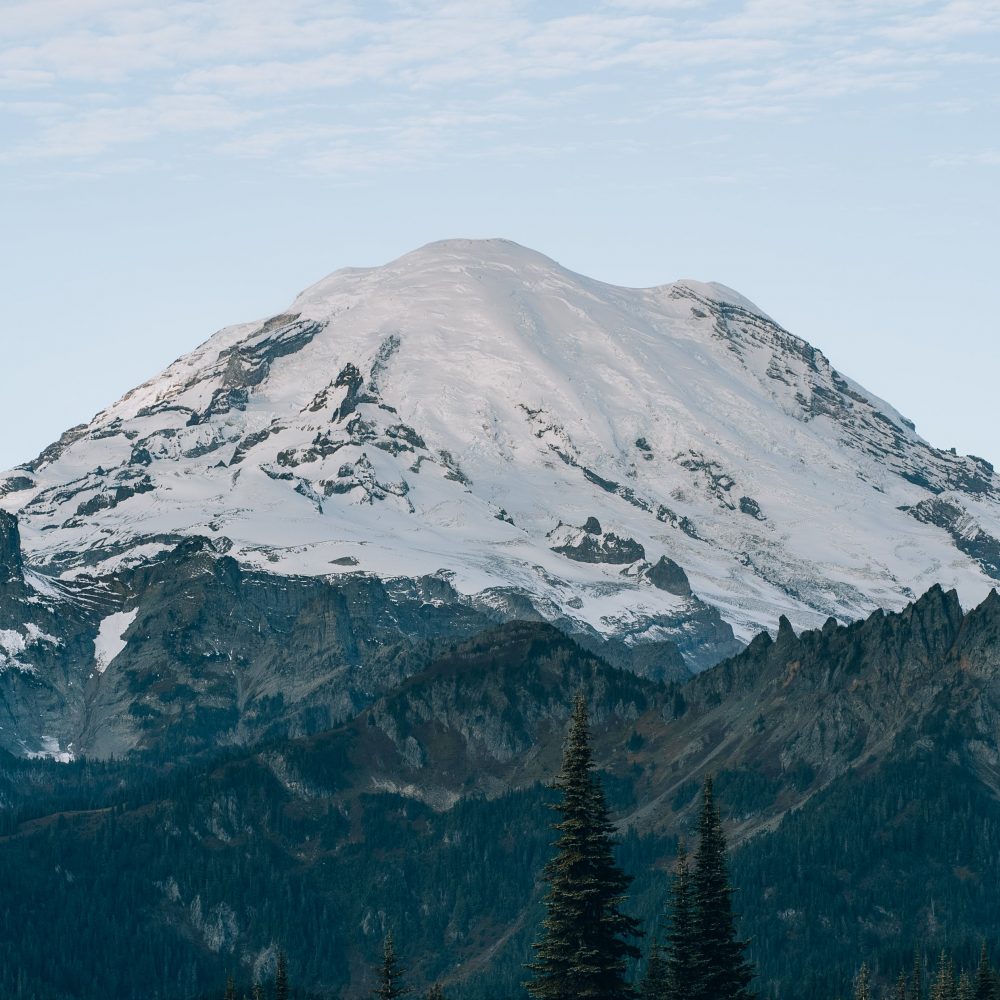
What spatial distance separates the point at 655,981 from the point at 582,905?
23208 millimetres

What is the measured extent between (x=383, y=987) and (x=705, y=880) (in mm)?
12906

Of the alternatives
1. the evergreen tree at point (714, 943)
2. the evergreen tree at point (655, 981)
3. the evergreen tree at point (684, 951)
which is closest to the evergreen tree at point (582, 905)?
the evergreen tree at point (655, 981)

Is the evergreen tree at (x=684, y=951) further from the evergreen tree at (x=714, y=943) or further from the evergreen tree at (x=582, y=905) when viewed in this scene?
the evergreen tree at (x=582, y=905)

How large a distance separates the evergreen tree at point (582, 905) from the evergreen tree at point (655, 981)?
11.6 ft

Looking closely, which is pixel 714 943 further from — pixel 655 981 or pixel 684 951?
pixel 655 981

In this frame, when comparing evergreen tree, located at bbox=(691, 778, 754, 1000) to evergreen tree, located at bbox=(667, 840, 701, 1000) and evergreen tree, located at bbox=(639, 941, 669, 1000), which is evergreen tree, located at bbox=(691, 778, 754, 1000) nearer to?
evergreen tree, located at bbox=(667, 840, 701, 1000)

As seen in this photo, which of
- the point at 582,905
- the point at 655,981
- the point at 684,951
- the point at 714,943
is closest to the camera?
the point at 582,905

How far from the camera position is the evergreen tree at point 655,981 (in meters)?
111

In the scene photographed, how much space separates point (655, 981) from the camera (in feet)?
409

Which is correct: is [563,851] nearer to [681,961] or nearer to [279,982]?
[681,961]

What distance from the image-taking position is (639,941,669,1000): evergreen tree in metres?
111

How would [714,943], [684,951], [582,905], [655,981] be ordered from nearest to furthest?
1. [582,905]
2. [714,943]
3. [684,951]
4. [655,981]

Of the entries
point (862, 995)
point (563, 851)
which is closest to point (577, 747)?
point (563, 851)

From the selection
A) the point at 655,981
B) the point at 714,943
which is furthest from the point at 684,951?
the point at 655,981
